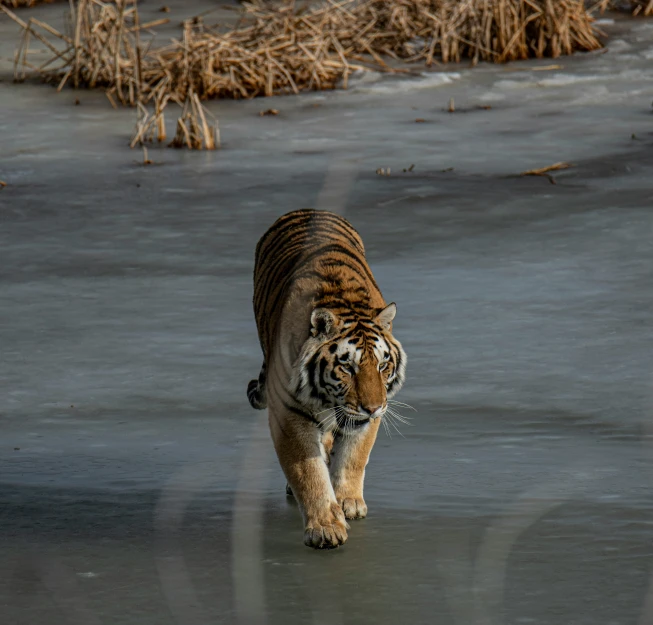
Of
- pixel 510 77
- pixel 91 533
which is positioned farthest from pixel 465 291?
pixel 510 77

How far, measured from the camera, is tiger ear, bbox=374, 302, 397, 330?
159 inches

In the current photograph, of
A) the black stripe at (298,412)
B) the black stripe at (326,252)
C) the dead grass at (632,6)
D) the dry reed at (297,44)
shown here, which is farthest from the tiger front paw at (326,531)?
the dead grass at (632,6)

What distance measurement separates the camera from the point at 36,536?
3.85 m

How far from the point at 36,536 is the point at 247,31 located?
854 cm

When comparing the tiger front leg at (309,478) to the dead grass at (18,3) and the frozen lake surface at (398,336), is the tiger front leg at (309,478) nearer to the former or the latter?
the frozen lake surface at (398,336)

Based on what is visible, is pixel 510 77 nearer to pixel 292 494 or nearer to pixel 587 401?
pixel 587 401

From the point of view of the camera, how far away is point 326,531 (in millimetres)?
3762

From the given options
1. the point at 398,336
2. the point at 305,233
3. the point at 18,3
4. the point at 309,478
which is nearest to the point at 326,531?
the point at 309,478

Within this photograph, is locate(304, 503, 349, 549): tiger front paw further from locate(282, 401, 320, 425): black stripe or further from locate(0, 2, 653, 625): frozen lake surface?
locate(282, 401, 320, 425): black stripe

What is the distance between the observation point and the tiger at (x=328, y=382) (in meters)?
3.88

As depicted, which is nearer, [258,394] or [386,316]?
[386,316]

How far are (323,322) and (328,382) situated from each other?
0.18m

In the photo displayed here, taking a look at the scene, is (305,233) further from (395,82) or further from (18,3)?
(18,3)

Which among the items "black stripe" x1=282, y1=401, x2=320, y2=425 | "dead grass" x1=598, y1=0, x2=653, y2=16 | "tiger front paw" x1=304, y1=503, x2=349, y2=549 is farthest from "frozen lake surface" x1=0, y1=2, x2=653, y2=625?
"dead grass" x1=598, y1=0, x2=653, y2=16
